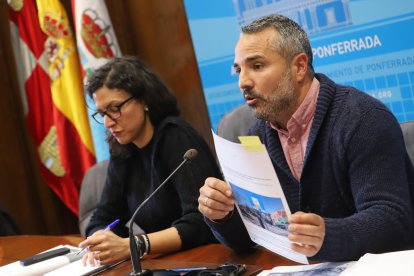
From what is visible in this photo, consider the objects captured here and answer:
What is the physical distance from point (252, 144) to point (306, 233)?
0.76 feet

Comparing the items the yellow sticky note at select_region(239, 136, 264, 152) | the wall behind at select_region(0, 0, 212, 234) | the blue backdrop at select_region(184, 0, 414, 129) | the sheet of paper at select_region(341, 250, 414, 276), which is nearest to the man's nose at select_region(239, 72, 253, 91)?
the yellow sticky note at select_region(239, 136, 264, 152)

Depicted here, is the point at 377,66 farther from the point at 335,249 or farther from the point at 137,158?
the point at 335,249

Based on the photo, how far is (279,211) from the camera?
54.0 inches

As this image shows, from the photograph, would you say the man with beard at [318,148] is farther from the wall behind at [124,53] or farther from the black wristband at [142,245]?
the wall behind at [124,53]

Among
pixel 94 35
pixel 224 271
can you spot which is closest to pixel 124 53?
pixel 94 35

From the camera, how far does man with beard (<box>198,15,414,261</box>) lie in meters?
1.54

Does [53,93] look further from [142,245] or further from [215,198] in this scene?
[215,198]

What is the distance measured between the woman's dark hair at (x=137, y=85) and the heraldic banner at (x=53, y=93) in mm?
1504

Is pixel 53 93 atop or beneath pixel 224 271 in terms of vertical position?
atop

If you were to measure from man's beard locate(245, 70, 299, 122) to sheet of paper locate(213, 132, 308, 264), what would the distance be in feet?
0.86

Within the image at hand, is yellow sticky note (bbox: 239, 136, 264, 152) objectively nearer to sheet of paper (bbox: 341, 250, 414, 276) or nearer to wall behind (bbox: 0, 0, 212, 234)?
sheet of paper (bbox: 341, 250, 414, 276)

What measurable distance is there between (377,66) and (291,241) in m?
1.76

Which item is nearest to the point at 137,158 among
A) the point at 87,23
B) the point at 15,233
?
the point at 15,233

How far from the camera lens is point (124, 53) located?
4074 millimetres
